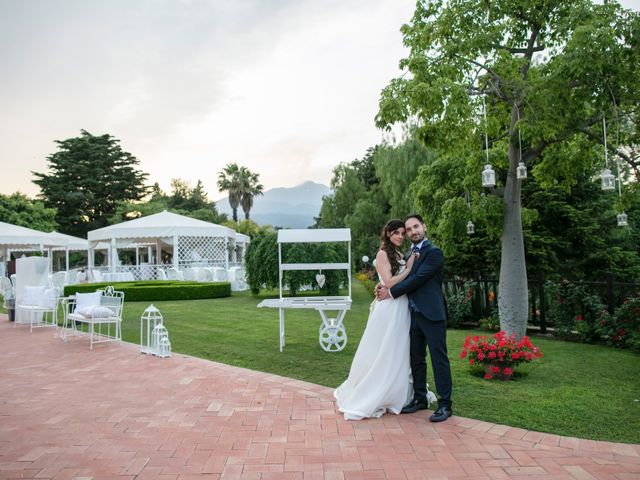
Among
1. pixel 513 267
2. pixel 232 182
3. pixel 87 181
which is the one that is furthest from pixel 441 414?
pixel 232 182

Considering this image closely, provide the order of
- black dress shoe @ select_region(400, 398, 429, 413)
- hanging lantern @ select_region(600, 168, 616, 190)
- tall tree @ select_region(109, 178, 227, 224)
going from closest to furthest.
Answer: black dress shoe @ select_region(400, 398, 429, 413) → hanging lantern @ select_region(600, 168, 616, 190) → tall tree @ select_region(109, 178, 227, 224)

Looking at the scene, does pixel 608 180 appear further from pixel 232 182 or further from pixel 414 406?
pixel 232 182

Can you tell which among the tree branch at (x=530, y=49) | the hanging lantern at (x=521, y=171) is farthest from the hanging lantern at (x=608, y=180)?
the tree branch at (x=530, y=49)

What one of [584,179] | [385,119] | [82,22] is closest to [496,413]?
[385,119]

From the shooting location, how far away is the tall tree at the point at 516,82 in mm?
6156

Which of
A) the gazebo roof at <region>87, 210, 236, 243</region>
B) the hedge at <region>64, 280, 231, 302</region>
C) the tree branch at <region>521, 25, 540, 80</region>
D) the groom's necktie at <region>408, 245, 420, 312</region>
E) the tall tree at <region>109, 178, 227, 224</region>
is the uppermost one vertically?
the tall tree at <region>109, 178, 227, 224</region>

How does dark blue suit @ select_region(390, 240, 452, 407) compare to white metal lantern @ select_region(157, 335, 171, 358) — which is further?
white metal lantern @ select_region(157, 335, 171, 358)

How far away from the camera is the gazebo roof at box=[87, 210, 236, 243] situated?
22.6 metres

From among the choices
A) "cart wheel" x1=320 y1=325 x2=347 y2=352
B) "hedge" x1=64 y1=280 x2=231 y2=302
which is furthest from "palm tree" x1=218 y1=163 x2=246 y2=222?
"cart wheel" x1=320 y1=325 x2=347 y2=352

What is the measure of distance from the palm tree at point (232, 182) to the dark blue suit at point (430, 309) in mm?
45956

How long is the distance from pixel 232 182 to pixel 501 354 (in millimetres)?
46124

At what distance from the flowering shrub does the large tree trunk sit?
1747mm

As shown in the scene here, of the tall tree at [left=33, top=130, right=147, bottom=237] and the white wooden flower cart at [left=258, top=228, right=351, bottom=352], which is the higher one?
the tall tree at [left=33, top=130, right=147, bottom=237]

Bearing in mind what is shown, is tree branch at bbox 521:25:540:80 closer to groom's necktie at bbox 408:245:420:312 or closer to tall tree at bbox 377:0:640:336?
tall tree at bbox 377:0:640:336
